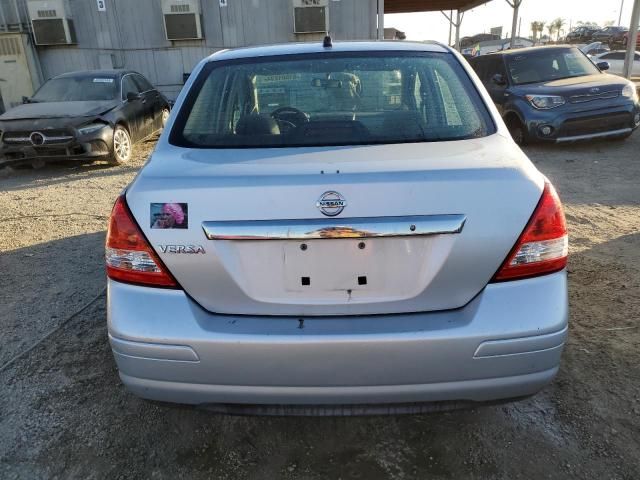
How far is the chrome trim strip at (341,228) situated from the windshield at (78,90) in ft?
26.3

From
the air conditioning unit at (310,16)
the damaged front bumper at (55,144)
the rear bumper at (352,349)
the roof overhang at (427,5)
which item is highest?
the roof overhang at (427,5)

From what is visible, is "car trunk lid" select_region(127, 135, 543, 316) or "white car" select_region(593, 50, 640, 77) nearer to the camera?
"car trunk lid" select_region(127, 135, 543, 316)

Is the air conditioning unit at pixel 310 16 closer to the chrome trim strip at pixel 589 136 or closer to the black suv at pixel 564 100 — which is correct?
the black suv at pixel 564 100

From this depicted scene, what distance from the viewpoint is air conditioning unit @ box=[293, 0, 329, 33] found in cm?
1438

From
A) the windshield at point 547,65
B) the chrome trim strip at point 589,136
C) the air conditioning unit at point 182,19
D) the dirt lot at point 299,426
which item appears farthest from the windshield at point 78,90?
the chrome trim strip at point 589,136

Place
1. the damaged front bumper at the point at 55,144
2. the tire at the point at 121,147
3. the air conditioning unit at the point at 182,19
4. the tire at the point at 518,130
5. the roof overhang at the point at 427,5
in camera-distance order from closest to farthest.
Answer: the damaged front bumper at the point at 55,144 → the tire at the point at 121,147 → the tire at the point at 518,130 → the air conditioning unit at the point at 182,19 → the roof overhang at the point at 427,5

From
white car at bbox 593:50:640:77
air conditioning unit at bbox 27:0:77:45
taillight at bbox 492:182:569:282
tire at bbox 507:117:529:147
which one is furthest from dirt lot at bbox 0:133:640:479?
white car at bbox 593:50:640:77

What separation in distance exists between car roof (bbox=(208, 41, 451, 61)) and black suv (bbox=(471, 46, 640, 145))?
6.09 metres

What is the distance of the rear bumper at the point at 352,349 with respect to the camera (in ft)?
5.59

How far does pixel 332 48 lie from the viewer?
8.64 ft

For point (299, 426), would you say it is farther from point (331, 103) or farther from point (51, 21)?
point (51, 21)

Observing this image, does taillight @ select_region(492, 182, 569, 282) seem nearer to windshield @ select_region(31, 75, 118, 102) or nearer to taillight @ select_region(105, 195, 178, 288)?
taillight @ select_region(105, 195, 178, 288)

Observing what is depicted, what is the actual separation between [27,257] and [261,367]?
142 inches

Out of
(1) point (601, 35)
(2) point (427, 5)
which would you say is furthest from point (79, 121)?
(1) point (601, 35)
